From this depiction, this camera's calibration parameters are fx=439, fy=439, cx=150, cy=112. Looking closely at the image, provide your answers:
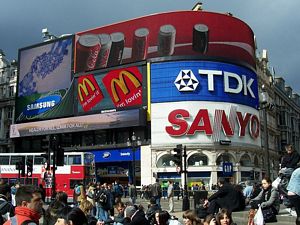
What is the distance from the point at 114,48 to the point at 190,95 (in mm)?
11999

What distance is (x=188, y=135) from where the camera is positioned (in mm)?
51094

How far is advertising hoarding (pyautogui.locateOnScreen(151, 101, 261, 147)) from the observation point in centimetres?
5100

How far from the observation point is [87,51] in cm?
5822

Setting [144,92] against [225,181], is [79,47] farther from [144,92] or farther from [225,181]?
[225,181]

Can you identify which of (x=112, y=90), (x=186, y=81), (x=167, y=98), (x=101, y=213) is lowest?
(x=101, y=213)

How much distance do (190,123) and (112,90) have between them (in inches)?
428

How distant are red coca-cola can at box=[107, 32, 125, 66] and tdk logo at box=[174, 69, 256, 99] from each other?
28.0ft

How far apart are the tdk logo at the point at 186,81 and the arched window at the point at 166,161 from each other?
8103mm

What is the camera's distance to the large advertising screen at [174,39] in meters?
52.5

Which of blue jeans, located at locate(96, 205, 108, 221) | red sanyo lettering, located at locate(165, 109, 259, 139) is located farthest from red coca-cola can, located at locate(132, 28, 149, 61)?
blue jeans, located at locate(96, 205, 108, 221)

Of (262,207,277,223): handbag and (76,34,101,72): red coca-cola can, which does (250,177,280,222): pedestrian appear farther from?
(76,34,101,72): red coca-cola can

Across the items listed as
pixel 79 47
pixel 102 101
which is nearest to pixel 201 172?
pixel 102 101

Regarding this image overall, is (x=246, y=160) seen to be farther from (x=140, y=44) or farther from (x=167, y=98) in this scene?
(x=140, y=44)

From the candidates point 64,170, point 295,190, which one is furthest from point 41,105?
point 295,190
